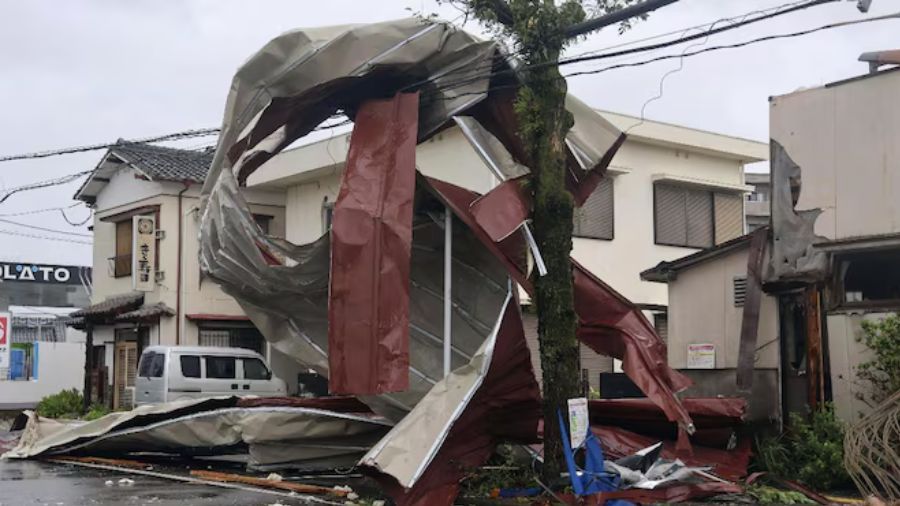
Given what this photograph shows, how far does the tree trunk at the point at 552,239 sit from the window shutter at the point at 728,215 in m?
14.6

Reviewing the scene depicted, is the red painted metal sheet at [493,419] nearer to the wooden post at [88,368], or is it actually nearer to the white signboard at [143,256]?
the white signboard at [143,256]

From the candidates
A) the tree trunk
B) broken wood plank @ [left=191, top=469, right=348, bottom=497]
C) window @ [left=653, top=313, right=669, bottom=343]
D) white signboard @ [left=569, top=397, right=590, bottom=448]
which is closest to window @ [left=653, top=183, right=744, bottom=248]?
window @ [left=653, top=313, right=669, bottom=343]

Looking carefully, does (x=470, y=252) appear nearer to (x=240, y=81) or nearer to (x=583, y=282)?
(x=583, y=282)

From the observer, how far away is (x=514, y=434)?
36.1 feet

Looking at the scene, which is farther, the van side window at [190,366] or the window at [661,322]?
the window at [661,322]

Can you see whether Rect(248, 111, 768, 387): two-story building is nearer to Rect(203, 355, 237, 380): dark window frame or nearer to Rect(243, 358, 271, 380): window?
Rect(243, 358, 271, 380): window

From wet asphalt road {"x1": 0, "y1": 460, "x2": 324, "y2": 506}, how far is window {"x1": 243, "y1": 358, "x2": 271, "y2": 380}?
10493 millimetres

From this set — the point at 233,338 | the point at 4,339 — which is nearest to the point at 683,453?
the point at 4,339

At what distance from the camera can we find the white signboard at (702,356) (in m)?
14.1

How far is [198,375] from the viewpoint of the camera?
23.1 metres

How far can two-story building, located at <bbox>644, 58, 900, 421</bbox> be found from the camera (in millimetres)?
12047

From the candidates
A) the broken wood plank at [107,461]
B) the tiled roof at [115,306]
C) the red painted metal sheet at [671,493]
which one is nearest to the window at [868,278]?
the red painted metal sheet at [671,493]

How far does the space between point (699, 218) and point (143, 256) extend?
14261 mm

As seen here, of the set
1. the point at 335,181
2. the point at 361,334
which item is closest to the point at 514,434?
the point at 361,334
